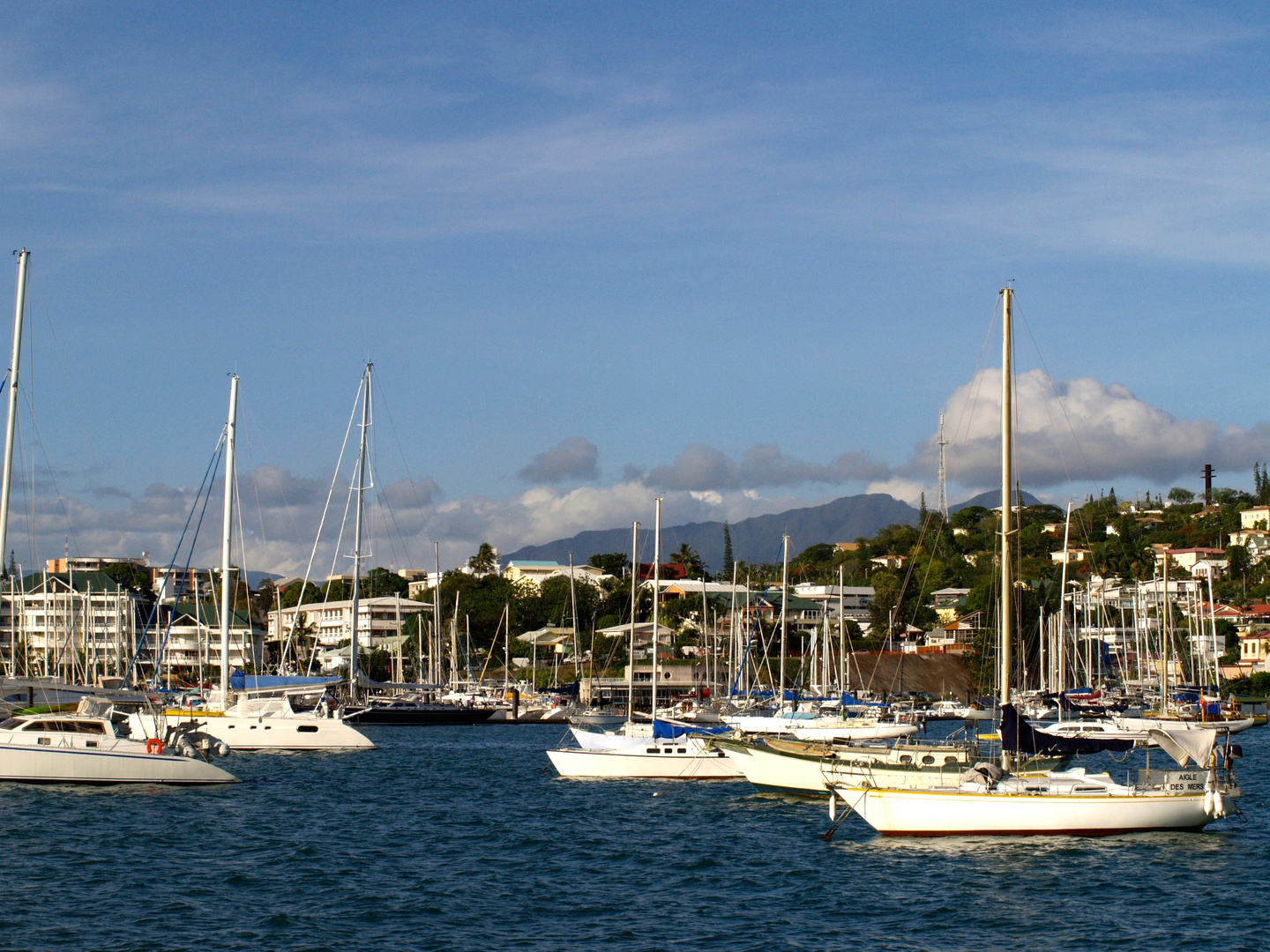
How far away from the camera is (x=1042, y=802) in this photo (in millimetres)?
30969

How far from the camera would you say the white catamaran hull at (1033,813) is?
31.0m

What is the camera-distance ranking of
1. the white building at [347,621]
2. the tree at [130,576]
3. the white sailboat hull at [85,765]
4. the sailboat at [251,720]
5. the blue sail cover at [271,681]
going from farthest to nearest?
the tree at [130,576], the white building at [347,621], the blue sail cover at [271,681], the sailboat at [251,720], the white sailboat hull at [85,765]

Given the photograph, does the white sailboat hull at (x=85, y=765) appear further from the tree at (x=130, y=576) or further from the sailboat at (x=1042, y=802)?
the tree at (x=130, y=576)

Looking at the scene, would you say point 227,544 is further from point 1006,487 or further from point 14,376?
point 1006,487

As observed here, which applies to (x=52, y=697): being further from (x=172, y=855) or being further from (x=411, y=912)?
(x=411, y=912)

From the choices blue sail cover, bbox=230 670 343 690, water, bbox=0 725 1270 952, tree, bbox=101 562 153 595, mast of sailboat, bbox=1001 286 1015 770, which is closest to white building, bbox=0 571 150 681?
tree, bbox=101 562 153 595

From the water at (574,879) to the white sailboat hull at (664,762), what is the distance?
4025 millimetres

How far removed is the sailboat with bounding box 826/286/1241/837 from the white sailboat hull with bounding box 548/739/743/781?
49.2 feet

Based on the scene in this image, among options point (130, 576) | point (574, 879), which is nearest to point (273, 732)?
point (574, 879)

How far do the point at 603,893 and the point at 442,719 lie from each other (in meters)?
69.9

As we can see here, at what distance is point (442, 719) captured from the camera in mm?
96438

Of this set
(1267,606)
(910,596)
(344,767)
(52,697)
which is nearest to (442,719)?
(52,697)

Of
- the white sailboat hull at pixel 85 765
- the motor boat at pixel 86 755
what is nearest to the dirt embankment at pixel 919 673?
the motor boat at pixel 86 755

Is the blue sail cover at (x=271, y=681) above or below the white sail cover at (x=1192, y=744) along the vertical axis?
below
